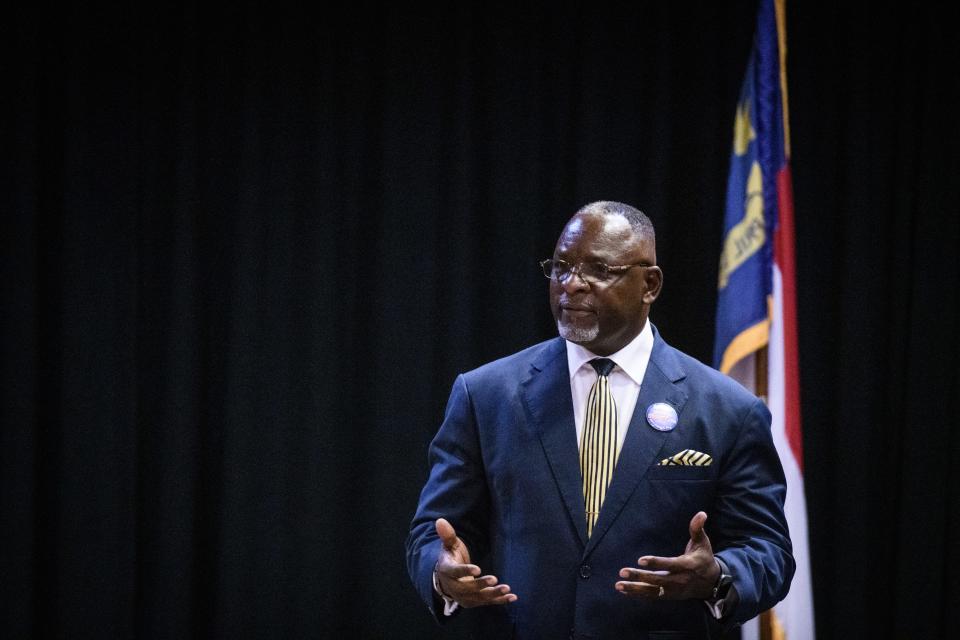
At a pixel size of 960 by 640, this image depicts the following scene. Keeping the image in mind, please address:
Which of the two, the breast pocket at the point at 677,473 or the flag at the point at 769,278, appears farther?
the flag at the point at 769,278

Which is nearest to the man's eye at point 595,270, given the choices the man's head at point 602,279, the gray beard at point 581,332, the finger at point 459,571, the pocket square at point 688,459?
the man's head at point 602,279

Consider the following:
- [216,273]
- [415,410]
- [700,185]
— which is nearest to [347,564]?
[415,410]

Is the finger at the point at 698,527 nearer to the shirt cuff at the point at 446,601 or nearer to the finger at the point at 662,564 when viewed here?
the finger at the point at 662,564

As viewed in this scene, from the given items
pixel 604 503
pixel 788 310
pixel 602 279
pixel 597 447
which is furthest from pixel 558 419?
pixel 788 310

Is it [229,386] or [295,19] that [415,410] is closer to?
[229,386]

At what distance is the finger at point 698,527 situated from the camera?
76.5 inches

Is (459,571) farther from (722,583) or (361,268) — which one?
(361,268)

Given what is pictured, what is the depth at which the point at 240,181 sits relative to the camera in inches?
157

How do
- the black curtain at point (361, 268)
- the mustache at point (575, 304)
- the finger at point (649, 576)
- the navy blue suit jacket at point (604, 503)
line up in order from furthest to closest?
the black curtain at point (361, 268), the mustache at point (575, 304), the navy blue suit jacket at point (604, 503), the finger at point (649, 576)

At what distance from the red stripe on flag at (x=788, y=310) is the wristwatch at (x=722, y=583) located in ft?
5.52

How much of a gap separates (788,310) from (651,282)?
4.89ft

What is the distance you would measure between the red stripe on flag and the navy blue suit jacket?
1.42 meters

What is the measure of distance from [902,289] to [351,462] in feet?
7.55

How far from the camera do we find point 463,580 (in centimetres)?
193
